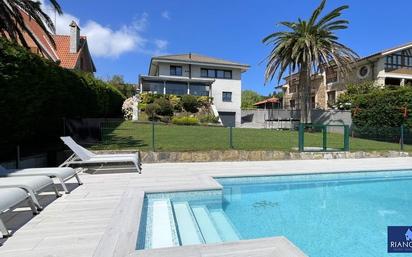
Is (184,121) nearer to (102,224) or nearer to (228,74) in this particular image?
(228,74)

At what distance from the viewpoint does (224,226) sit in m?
5.83

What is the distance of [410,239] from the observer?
507cm

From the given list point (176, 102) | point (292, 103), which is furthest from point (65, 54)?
point (292, 103)

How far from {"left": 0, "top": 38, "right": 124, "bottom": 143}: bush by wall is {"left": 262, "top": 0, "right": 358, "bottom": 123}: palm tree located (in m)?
19.7

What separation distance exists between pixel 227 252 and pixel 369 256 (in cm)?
240

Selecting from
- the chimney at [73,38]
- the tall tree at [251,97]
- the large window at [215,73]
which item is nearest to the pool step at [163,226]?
the chimney at [73,38]

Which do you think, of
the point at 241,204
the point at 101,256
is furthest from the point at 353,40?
the point at 101,256

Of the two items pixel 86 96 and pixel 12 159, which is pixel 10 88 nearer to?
pixel 12 159

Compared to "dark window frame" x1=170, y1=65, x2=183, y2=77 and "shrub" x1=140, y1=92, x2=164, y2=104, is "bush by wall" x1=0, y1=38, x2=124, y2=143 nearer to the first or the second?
"shrub" x1=140, y1=92, x2=164, y2=104

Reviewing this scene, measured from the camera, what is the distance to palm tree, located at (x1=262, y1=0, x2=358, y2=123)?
1046 inches

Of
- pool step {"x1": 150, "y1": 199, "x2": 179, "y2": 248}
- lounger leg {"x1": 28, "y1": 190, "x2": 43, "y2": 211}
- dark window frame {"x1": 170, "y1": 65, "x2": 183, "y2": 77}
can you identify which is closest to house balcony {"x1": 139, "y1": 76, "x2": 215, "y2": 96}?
dark window frame {"x1": 170, "y1": 65, "x2": 183, "y2": 77}

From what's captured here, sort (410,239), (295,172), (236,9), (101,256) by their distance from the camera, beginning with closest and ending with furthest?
(101,256) → (410,239) → (295,172) → (236,9)

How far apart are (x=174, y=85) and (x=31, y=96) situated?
27545 mm

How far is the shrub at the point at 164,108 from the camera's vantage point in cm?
2961
